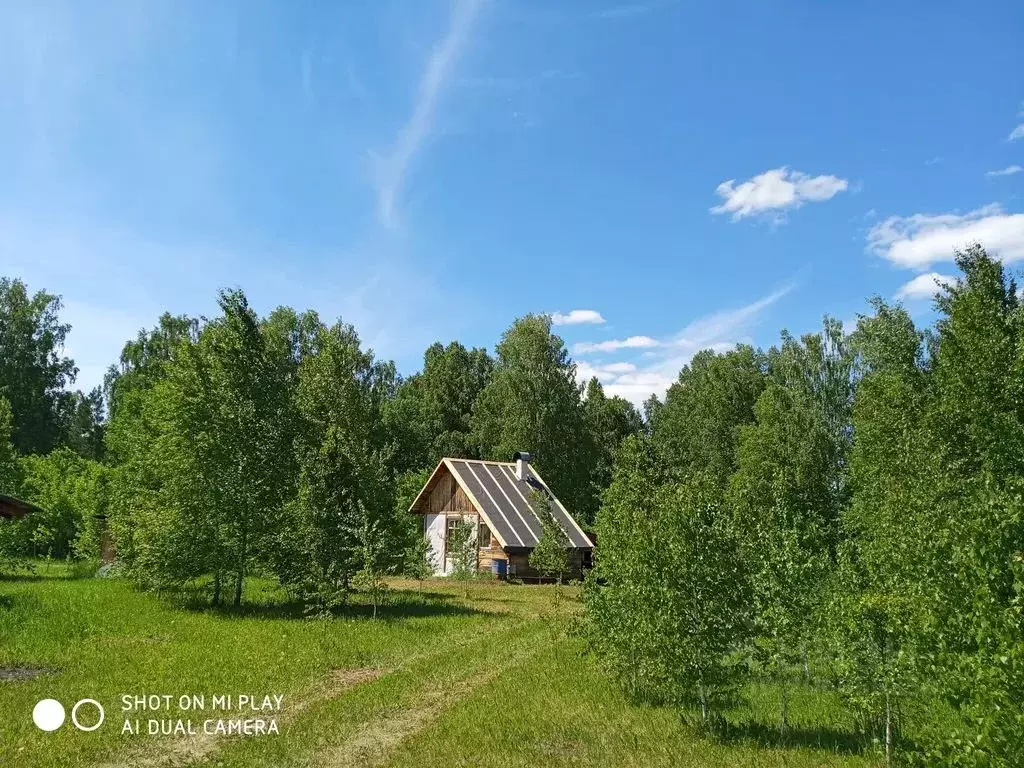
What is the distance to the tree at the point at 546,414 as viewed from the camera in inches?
2007

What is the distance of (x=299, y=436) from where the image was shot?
24.1 metres

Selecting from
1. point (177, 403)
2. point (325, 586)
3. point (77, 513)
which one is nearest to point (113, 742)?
point (325, 586)

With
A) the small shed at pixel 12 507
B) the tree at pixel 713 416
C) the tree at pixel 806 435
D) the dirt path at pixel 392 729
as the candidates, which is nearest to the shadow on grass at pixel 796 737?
the dirt path at pixel 392 729

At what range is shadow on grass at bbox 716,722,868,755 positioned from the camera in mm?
9914

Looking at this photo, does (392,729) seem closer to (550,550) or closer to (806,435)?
(550,550)

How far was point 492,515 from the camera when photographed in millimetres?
38312

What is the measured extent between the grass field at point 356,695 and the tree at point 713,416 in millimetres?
40844

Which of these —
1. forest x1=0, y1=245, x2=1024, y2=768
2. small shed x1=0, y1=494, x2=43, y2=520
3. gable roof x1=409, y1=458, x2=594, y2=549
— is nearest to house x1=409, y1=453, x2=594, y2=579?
gable roof x1=409, y1=458, x2=594, y2=549

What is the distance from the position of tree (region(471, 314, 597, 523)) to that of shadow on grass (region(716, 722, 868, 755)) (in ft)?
129

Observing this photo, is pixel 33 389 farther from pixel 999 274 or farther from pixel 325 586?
pixel 999 274

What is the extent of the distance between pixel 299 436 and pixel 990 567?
2096 centimetres

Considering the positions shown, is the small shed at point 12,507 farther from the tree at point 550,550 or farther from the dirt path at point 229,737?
the tree at point 550,550

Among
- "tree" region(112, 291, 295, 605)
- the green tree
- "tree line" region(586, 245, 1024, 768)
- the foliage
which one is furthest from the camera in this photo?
the foliage

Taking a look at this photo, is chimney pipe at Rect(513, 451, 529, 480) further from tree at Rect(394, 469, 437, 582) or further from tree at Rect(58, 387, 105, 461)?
tree at Rect(58, 387, 105, 461)
